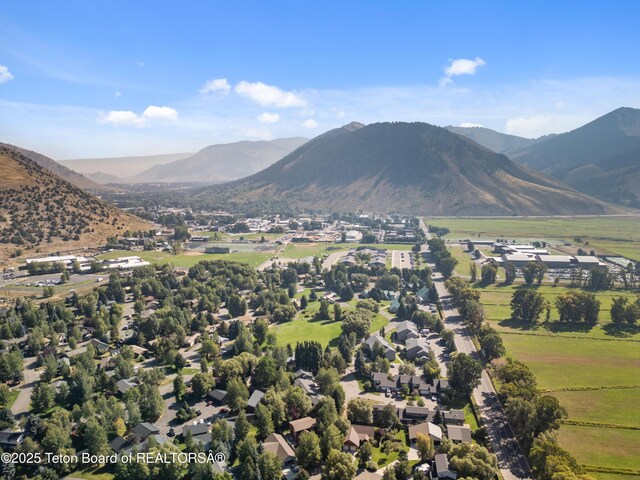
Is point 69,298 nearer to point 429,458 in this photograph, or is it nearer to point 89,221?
point 89,221

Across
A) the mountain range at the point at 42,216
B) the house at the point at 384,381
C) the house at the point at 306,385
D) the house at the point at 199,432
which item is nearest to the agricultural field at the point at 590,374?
the house at the point at 384,381

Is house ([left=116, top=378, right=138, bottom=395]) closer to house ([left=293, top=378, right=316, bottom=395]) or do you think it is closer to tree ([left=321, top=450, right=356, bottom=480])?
house ([left=293, top=378, right=316, bottom=395])

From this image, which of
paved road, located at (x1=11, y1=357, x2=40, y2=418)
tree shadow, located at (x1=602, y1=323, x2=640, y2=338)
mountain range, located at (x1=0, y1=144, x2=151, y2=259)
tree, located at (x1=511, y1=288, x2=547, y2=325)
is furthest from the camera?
mountain range, located at (x1=0, y1=144, x2=151, y2=259)

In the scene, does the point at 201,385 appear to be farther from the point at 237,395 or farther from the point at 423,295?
the point at 423,295

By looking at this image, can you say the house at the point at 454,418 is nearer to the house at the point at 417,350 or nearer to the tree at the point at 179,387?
the house at the point at 417,350

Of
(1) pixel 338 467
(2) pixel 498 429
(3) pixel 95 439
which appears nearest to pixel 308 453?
(1) pixel 338 467

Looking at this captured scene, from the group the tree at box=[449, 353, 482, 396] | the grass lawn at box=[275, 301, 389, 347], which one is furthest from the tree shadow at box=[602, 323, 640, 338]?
the grass lawn at box=[275, 301, 389, 347]
